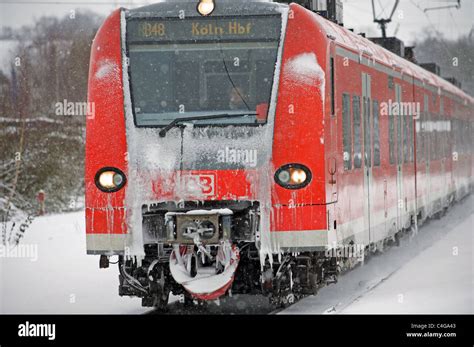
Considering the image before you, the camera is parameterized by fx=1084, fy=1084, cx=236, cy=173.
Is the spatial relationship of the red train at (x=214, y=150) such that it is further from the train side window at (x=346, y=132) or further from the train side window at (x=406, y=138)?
the train side window at (x=406, y=138)

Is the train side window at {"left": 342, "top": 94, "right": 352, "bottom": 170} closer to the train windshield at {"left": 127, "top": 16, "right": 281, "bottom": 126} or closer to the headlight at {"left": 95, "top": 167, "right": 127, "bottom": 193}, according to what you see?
the train windshield at {"left": 127, "top": 16, "right": 281, "bottom": 126}

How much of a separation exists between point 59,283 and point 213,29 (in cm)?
479

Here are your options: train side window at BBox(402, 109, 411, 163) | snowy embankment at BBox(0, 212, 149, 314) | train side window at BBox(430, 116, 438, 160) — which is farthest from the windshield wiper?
train side window at BBox(430, 116, 438, 160)

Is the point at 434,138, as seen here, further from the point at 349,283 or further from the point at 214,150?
the point at 214,150

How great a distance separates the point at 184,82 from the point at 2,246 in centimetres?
925

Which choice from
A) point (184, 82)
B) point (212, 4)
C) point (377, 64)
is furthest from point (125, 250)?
point (377, 64)

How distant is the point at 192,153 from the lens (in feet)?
33.9

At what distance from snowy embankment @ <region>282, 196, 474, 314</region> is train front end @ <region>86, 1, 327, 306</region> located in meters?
1.22

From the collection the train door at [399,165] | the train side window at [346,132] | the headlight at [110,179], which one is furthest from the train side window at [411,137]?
the headlight at [110,179]

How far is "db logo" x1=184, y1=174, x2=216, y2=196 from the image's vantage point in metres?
10.2

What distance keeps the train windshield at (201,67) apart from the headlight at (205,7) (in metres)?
0.08
